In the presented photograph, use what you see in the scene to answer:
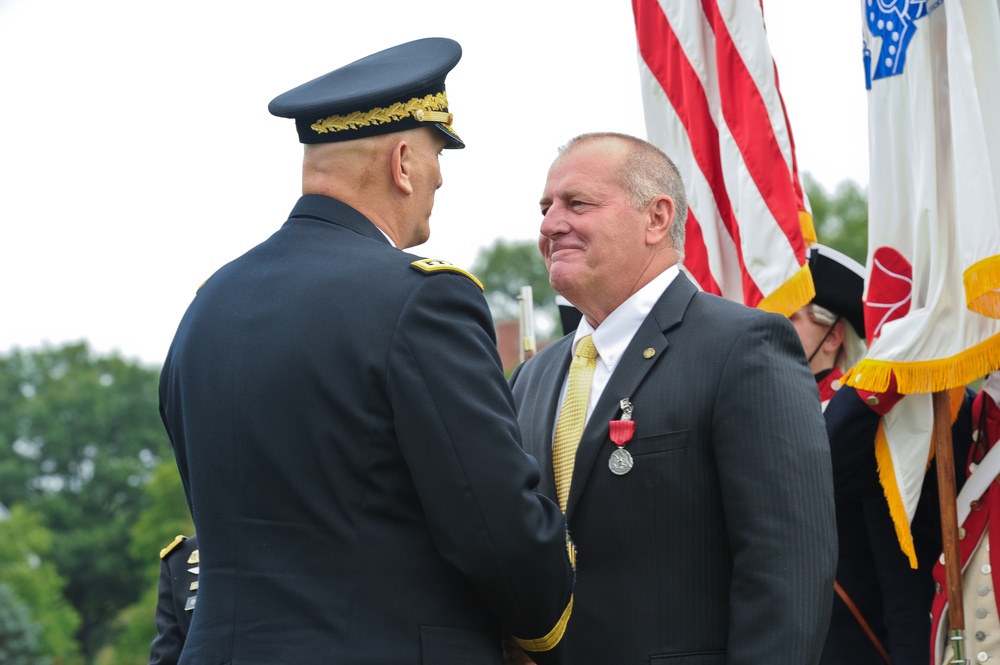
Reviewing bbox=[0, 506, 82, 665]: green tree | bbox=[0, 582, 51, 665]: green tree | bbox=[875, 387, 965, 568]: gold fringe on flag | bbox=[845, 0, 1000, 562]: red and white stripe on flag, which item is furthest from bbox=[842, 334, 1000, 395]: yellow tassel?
bbox=[0, 506, 82, 665]: green tree

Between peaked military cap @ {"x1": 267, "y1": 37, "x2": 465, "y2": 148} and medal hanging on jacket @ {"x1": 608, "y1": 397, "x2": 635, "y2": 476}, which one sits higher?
peaked military cap @ {"x1": 267, "y1": 37, "x2": 465, "y2": 148}

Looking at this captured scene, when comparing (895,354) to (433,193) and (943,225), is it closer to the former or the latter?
(943,225)

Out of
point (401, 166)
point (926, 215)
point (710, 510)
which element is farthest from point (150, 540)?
point (401, 166)

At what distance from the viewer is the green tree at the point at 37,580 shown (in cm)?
4525

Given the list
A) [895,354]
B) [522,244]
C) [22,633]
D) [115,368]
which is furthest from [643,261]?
[115,368]

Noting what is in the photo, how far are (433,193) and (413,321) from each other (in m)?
0.48

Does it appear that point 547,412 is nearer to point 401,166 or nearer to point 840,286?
point 401,166

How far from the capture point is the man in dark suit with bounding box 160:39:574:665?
2613mm

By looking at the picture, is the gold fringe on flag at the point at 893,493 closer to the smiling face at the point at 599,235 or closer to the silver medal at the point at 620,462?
the smiling face at the point at 599,235

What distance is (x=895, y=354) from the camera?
4227 millimetres

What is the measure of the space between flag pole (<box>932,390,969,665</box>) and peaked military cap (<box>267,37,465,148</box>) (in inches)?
85.0

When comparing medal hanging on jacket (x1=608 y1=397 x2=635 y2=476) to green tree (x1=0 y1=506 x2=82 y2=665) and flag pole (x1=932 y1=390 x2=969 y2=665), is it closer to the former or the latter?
flag pole (x1=932 y1=390 x2=969 y2=665)

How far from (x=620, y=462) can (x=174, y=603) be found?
1815 millimetres

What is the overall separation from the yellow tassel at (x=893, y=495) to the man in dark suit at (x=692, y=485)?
1279mm
